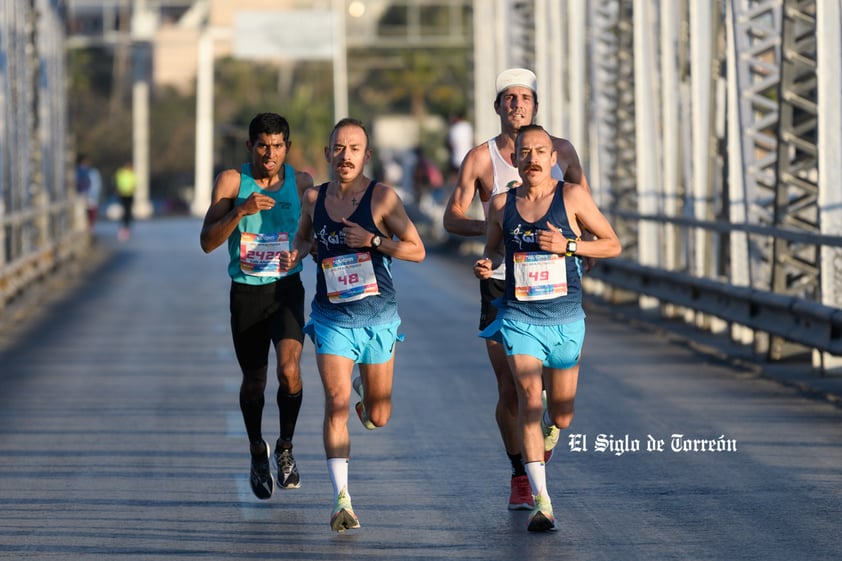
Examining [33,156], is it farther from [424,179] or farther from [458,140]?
[424,179]

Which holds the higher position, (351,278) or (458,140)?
(458,140)

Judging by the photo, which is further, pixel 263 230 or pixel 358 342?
pixel 263 230

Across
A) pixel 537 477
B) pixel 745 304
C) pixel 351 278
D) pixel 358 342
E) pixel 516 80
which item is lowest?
pixel 537 477

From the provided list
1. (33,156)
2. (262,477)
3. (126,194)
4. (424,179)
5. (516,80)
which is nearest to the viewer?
(516,80)

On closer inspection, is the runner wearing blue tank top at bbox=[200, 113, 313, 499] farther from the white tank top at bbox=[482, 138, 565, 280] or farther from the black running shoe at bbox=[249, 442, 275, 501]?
the white tank top at bbox=[482, 138, 565, 280]

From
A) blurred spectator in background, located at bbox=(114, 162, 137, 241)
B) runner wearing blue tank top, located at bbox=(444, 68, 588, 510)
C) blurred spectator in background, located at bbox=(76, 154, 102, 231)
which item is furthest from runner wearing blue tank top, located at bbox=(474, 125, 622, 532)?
blurred spectator in background, located at bbox=(114, 162, 137, 241)

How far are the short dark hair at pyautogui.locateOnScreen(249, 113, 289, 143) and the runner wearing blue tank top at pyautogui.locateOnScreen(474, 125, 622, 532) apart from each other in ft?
4.11

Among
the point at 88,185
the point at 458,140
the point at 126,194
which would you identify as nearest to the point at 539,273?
the point at 458,140

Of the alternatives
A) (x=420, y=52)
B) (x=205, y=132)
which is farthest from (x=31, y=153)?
(x=420, y=52)

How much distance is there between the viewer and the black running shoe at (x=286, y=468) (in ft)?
31.8

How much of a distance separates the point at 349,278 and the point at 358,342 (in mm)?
283

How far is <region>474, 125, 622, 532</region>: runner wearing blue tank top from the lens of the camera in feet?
27.9

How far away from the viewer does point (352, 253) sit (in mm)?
8633

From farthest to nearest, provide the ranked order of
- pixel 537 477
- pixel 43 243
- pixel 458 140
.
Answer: pixel 458 140, pixel 43 243, pixel 537 477
